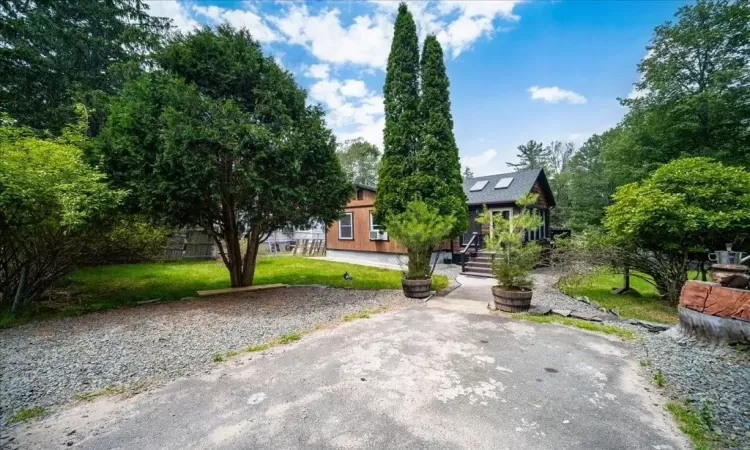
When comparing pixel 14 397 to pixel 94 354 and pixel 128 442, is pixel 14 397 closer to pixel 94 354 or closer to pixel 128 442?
pixel 94 354

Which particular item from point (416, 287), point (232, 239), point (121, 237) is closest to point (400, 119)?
point (416, 287)

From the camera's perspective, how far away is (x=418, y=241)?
22.4 ft

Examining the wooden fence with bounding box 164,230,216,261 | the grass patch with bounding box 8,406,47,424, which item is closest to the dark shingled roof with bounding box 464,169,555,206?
the wooden fence with bounding box 164,230,216,261

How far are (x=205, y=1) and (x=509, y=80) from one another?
374 inches

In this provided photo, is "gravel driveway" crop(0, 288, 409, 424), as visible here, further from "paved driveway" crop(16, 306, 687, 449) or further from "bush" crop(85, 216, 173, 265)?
"bush" crop(85, 216, 173, 265)

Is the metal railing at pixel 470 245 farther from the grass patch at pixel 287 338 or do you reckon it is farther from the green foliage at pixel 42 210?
the green foliage at pixel 42 210

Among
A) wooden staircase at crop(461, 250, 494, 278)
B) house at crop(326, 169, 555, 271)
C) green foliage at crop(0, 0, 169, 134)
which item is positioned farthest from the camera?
house at crop(326, 169, 555, 271)

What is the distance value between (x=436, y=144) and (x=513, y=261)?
15.3 ft

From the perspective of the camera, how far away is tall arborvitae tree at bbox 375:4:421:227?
9070mm

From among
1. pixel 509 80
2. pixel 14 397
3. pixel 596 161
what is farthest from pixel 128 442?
pixel 596 161

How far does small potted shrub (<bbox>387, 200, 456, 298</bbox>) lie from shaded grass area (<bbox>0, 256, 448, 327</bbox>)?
1.07m

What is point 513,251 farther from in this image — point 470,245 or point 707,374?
point 470,245

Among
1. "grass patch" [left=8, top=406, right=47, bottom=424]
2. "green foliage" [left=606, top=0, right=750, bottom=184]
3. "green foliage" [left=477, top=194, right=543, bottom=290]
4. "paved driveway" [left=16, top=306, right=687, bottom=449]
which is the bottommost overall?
"grass patch" [left=8, top=406, right=47, bottom=424]

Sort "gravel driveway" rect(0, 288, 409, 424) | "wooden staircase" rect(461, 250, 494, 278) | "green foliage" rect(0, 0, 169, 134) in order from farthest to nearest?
"wooden staircase" rect(461, 250, 494, 278) → "green foliage" rect(0, 0, 169, 134) → "gravel driveway" rect(0, 288, 409, 424)
